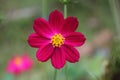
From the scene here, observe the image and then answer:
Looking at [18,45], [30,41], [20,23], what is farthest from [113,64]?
[20,23]

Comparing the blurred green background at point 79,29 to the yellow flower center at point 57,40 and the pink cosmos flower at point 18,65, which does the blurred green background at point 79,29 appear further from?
the yellow flower center at point 57,40

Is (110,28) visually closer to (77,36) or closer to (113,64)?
(113,64)

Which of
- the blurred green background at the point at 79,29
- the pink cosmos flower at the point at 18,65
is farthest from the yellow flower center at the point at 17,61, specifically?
the blurred green background at the point at 79,29

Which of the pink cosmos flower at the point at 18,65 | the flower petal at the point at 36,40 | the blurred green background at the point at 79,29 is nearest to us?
the flower petal at the point at 36,40

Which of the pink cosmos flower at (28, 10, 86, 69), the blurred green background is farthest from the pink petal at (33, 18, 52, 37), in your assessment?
the blurred green background

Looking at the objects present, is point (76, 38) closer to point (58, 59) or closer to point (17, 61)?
point (58, 59)

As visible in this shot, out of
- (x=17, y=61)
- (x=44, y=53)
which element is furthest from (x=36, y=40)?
(x=17, y=61)
